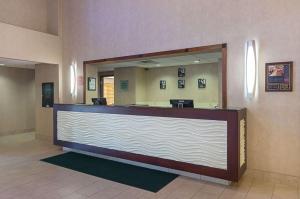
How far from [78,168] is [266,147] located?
11.2 feet

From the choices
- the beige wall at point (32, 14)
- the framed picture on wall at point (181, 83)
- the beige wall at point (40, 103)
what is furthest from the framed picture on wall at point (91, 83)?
the framed picture on wall at point (181, 83)

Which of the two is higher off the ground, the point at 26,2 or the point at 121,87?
the point at 26,2

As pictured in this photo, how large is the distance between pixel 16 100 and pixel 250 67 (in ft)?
24.9

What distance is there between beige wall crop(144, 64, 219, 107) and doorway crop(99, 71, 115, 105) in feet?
5.86

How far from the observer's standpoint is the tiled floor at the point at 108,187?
3.28m

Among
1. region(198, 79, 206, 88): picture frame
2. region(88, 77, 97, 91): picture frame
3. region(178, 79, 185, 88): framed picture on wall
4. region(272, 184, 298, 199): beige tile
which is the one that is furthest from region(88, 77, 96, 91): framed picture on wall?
region(272, 184, 298, 199): beige tile

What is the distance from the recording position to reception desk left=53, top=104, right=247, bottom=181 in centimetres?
350

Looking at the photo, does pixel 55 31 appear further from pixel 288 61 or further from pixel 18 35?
pixel 288 61

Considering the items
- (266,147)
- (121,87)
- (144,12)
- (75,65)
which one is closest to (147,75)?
(121,87)

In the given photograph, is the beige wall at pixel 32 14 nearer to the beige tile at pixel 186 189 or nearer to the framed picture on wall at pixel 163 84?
the framed picture on wall at pixel 163 84

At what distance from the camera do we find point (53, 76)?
6746mm

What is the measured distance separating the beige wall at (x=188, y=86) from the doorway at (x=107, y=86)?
70.3 inches

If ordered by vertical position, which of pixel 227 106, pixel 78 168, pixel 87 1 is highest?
pixel 87 1

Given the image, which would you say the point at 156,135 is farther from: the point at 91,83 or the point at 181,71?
the point at 181,71
